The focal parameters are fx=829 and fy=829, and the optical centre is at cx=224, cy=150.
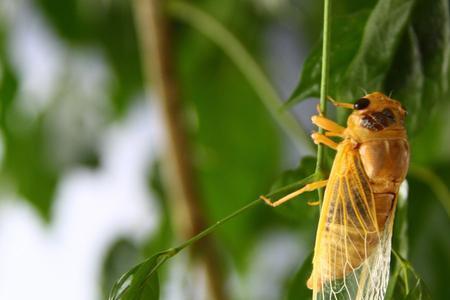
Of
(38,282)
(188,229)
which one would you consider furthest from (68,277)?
(188,229)

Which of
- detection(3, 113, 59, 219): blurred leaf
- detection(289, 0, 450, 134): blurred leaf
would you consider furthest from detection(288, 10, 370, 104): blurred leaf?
detection(3, 113, 59, 219): blurred leaf

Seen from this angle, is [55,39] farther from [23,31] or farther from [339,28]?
[339,28]

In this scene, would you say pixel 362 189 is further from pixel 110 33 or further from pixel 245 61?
pixel 110 33

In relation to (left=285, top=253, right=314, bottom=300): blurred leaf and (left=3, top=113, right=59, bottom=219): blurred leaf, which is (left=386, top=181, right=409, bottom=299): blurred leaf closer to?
(left=285, top=253, right=314, bottom=300): blurred leaf

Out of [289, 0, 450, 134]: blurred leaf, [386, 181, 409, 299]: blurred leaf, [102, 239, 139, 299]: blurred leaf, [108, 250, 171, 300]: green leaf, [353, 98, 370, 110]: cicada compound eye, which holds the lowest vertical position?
[102, 239, 139, 299]: blurred leaf

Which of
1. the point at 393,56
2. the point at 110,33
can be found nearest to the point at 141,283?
the point at 393,56

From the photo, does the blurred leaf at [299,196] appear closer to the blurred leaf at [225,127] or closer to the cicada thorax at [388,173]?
the cicada thorax at [388,173]
